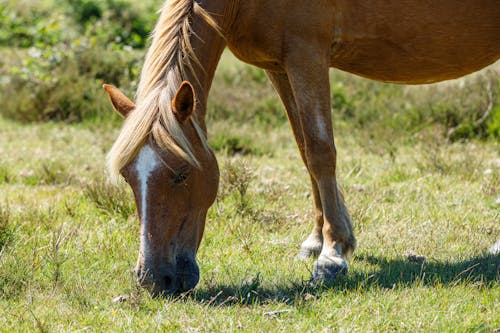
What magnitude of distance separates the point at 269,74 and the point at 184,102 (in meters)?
1.43

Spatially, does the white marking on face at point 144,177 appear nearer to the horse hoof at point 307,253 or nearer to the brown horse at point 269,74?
the brown horse at point 269,74

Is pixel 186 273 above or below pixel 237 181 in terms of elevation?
above

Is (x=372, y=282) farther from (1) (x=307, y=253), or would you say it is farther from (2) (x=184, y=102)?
(2) (x=184, y=102)

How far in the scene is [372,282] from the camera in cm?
429

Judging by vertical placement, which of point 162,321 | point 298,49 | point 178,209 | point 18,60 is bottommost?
point 18,60

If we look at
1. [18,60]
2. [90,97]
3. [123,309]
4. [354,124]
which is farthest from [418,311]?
[18,60]

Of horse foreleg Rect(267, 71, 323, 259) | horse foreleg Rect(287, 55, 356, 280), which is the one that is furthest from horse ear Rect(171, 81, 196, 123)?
horse foreleg Rect(267, 71, 323, 259)

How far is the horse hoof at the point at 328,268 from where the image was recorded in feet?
14.6

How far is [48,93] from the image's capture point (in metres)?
10.2

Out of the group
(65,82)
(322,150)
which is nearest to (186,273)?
(322,150)

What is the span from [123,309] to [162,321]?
32cm

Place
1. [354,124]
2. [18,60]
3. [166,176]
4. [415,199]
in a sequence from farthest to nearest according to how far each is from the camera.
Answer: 1. [18,60]
2. [354,124]
3. [415,199]
4. [166,176]

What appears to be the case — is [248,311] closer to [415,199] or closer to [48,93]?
[415,199]

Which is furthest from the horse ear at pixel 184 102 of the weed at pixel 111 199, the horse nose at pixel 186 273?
the weed at pixel 111 199
